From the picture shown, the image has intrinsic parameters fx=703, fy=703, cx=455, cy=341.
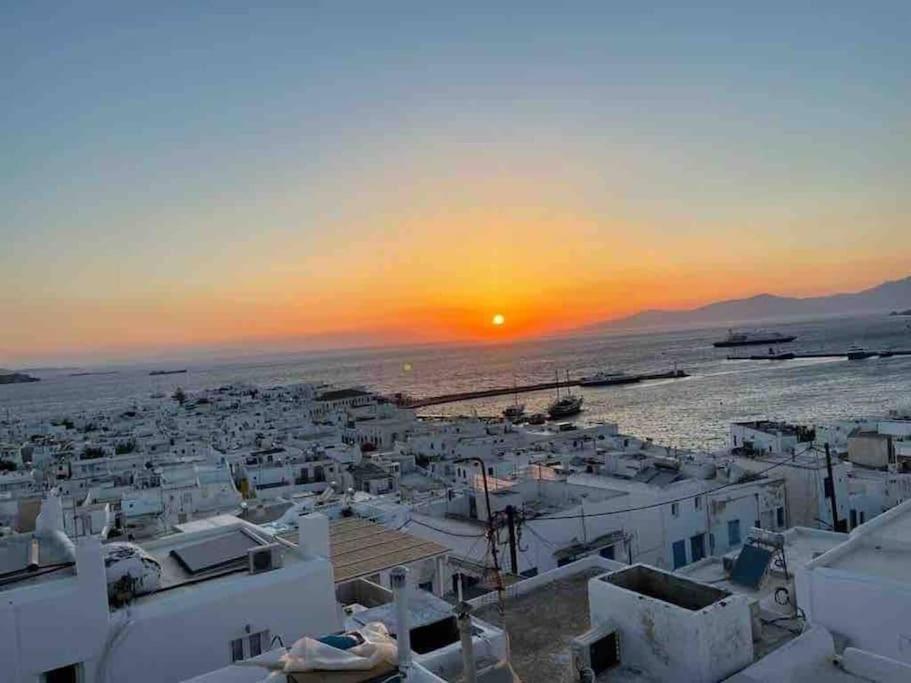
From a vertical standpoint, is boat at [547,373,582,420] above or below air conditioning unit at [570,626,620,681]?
below

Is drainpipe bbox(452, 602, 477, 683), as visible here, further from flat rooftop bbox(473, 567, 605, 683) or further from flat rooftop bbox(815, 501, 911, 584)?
flat rooftop bbox(815, 501, 911, 584)

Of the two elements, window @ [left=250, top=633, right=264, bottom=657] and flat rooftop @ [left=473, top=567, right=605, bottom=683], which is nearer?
flat rooftop @ [left=473, top=567, right=605, bottom=683]

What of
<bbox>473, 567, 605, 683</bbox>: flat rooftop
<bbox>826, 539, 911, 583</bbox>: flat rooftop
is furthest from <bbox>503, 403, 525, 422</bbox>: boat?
<bbox>473, 567, 605, 683</bbox>: flat rooftop

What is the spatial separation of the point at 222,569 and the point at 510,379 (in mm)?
138384

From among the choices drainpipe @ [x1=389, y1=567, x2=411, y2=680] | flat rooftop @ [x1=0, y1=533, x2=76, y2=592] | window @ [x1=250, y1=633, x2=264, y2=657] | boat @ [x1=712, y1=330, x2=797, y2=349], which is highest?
drainpipe @ [x1=389, y1=567, x2=411, y2=680]

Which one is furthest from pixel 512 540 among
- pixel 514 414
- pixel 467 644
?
pixel 514 414

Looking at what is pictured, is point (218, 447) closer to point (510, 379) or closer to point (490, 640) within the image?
point (490, 640)

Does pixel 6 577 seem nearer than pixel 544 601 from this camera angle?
Yes

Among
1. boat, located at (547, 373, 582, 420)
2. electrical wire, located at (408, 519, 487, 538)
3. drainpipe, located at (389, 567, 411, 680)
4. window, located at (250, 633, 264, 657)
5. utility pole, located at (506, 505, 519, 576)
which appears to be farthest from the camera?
boat, located at (547, 373, 582, 420)

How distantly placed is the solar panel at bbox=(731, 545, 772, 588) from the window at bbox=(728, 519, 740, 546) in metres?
8.24

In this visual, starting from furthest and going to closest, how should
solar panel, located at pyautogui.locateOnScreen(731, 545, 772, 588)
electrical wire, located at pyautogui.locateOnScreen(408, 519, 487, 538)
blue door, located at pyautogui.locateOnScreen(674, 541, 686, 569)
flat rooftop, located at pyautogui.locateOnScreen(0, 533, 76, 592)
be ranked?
blue door, located at pyautogui.locateOnScreen(674, 541, 686, 569) → electrical wire, located at pyautogui.locateOnScreen(408, 519, 487, 538) → solar panel, located at pyautogui.locateOnScreen(731, 545, 772, 588) → flat rooftop, located at pyautogui.locateOnScreen(0, 533, 76, 592)

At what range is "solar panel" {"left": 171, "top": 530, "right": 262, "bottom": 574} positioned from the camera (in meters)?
9.32

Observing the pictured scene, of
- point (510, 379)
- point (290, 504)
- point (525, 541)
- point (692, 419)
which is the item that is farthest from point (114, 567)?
point (510, 379)

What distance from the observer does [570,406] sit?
86750 millimetres
